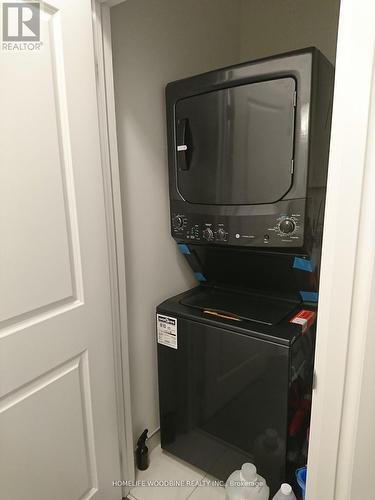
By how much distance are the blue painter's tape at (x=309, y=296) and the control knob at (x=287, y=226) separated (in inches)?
17.5

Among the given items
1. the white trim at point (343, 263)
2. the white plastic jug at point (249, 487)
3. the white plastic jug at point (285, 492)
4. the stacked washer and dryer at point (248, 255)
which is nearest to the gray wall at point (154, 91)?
the stacked washer and dryer at point (248, 255)

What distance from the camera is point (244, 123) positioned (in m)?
1.28

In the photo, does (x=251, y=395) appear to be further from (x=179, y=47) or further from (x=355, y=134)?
(x=179, y=47)

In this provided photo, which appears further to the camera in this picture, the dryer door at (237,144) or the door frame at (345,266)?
the dryer door at (237,144)

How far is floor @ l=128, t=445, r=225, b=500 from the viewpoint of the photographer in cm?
157

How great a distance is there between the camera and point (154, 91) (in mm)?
1555

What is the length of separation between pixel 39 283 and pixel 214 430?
3.66 feet

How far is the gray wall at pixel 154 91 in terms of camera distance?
1449mm

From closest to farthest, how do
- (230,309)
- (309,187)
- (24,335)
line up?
1. (24,335)
2. (309,187)
3. (230,309)

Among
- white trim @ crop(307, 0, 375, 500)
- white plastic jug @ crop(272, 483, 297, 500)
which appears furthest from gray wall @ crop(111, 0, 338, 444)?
white trim @ crop(307, 0, 375, 500)

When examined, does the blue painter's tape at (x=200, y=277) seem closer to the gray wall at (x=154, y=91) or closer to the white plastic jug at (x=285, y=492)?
the gray wall at (x=154, y=91)

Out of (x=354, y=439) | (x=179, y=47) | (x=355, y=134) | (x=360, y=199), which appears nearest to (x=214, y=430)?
(x=354, y=439)

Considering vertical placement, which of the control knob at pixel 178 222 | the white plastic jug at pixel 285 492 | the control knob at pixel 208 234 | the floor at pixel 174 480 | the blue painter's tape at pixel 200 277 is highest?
the control knob at pixel 178 222

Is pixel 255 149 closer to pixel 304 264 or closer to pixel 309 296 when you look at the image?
pixel 304 264
